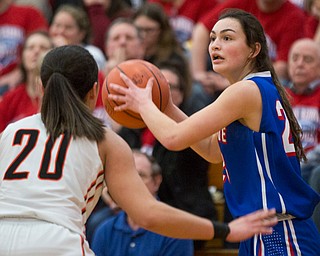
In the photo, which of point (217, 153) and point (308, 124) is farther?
point (308, 124)

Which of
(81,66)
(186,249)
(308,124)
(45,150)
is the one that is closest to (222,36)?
(81,66)

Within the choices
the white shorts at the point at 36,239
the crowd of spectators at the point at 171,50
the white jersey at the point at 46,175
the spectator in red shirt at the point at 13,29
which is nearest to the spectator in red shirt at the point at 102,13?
the crowd of spectators at the point at 171,50

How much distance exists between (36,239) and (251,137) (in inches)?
51.1

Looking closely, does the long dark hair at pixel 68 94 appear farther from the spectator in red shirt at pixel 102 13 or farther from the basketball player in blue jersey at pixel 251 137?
the spectator in red shirt at pixel 102 13

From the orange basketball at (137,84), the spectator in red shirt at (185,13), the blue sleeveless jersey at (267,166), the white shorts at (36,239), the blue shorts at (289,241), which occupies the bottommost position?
the blue shorts at (289,241)

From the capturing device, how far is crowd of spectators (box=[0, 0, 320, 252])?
6809 millimetres

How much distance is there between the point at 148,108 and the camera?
13.5 ft

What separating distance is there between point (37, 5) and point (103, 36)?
3.83 feet

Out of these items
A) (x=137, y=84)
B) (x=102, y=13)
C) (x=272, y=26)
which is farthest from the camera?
(x=102, y=13)

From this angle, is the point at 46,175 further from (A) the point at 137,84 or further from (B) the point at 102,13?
(B) the point at 102,13

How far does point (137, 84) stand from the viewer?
14.3ft

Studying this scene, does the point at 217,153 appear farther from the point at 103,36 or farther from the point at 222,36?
the point at 103,36

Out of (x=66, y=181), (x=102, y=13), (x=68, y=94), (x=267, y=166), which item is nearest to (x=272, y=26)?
(x=102, y=13)

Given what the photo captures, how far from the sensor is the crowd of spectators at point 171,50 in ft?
22.3
